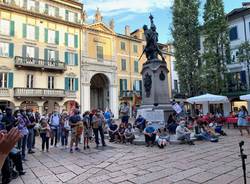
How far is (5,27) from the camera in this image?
81.9ft

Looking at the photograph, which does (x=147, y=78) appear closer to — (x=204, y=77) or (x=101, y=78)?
(x=204, y=77)

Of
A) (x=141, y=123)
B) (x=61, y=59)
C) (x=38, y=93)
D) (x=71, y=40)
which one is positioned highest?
(x=71, y=40)

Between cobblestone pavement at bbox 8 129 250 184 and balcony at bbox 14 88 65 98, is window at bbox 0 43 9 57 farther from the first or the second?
cobblestone pavement at bbox 8 129 250 184

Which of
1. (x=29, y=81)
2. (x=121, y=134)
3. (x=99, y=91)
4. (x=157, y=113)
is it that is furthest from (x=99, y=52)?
(x=121, y=134)

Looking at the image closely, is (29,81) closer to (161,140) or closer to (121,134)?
(121,134)

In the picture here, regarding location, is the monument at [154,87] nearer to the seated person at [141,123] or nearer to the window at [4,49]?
the seated person at [141,123]

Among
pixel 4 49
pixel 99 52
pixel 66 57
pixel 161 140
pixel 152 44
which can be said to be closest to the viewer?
pixel 161 140

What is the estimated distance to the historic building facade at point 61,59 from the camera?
24969 millimetres

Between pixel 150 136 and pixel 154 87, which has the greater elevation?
pixel 154 87

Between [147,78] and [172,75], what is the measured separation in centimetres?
2884

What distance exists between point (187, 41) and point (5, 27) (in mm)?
19425

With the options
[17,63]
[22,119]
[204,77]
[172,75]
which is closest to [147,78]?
[22,119]

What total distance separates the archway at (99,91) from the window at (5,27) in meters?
12.9

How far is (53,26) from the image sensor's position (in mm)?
28516
